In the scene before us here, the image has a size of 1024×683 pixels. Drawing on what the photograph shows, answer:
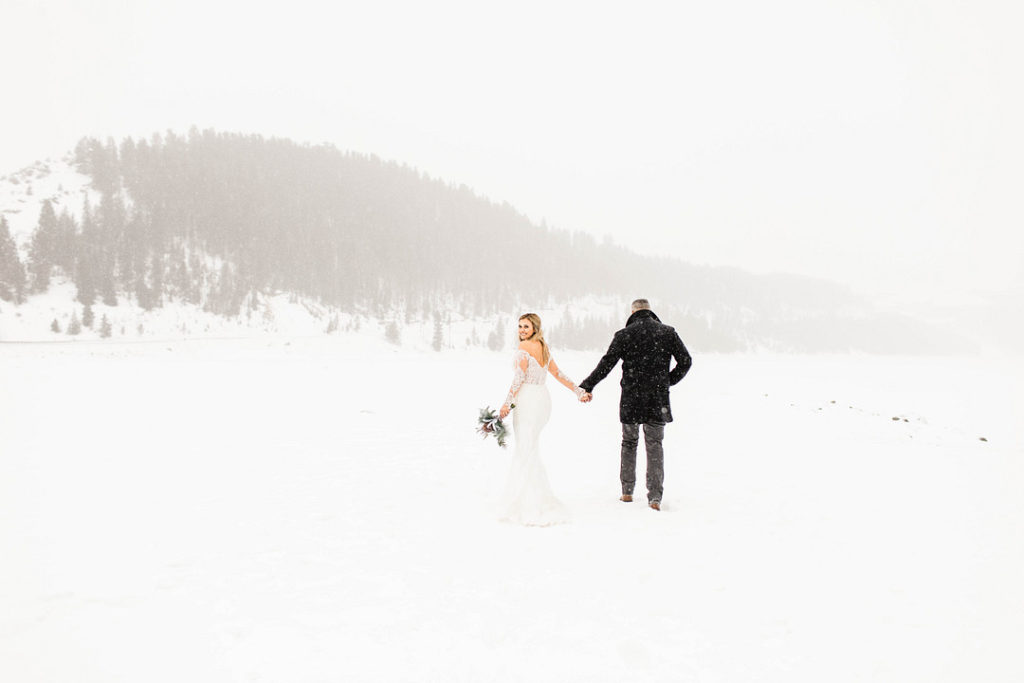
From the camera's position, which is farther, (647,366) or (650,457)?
(650,457)

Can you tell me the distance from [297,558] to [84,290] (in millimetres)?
61263

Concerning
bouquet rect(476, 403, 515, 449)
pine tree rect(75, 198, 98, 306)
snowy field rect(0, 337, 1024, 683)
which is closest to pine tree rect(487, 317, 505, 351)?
pine tree rect(75, 198, 98, 306)

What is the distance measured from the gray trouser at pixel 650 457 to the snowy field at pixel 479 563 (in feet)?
1.22

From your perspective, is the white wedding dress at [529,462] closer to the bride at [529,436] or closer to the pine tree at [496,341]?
the bride at [529,436]

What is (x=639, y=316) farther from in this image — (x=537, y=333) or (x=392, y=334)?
(x=392, y=334)

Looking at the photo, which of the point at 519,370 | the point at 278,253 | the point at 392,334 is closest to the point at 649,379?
the point at 519,370

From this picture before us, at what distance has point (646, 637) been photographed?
3992 millimetres

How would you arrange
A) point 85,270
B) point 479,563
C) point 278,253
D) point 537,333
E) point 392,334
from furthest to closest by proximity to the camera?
point 278,253 < point 392,334 < point 85,270 < point 537,333 < point 479,563

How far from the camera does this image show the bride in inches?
260

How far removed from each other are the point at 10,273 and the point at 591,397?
5975cm

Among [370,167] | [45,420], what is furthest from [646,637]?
[370,167]

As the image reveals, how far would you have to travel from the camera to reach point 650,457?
23.7 feet

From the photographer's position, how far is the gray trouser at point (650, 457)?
706cm

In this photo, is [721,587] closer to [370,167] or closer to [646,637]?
[646,637]
